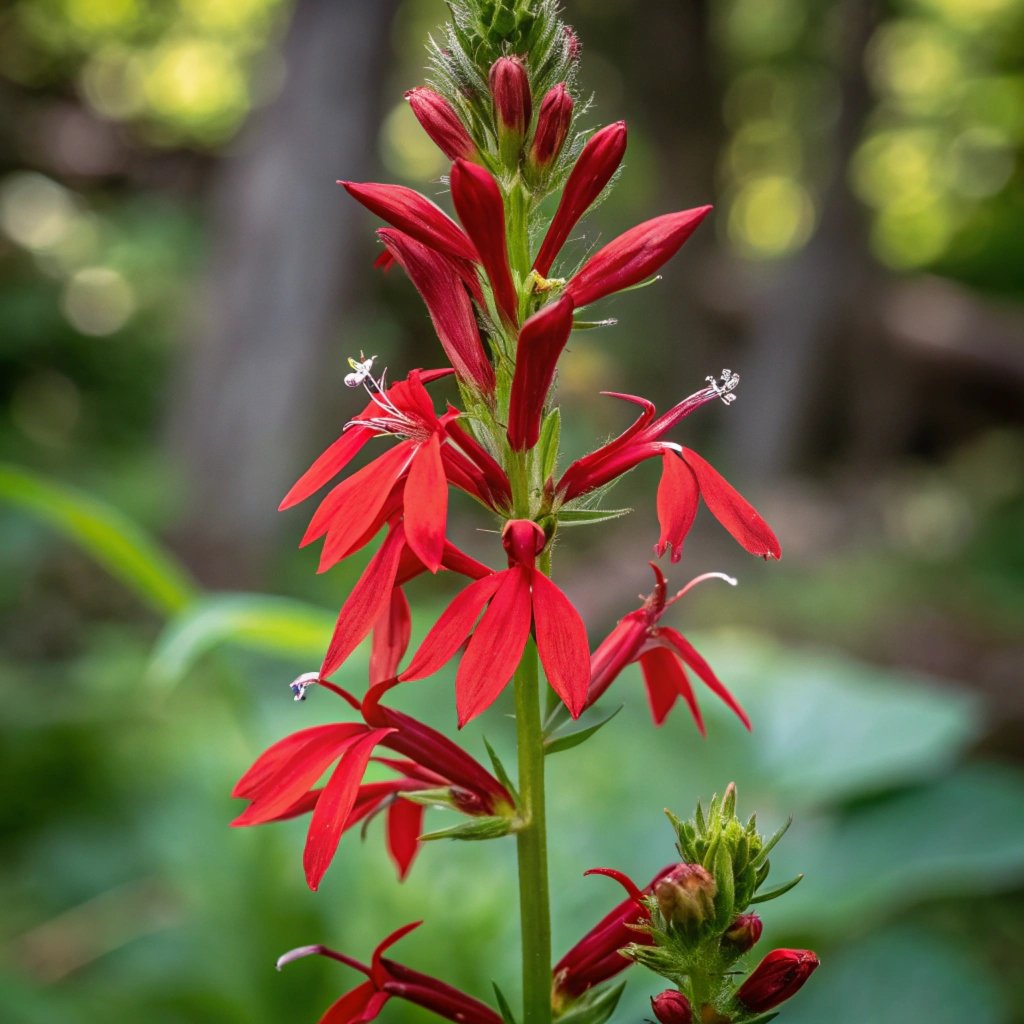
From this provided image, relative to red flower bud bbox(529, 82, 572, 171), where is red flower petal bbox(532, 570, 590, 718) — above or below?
below

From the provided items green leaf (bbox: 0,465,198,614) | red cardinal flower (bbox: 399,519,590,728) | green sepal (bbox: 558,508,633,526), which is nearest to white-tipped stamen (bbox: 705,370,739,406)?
green sepal (bbox: 558,508,633,526)

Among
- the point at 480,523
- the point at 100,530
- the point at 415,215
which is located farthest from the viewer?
the point at 480,523

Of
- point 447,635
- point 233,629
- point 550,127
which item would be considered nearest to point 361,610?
point 447,635

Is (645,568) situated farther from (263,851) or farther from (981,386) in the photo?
(981,386)

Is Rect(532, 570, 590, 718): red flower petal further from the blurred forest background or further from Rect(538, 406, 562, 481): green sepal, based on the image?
the blurred forest background

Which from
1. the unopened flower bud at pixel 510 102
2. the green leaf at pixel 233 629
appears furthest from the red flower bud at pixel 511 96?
the green leaf at pixel 233 629

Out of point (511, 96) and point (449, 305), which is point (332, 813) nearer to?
point (449, 305)

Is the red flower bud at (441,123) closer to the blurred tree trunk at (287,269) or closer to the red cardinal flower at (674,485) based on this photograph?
the red cardinal flower at (674,485)
